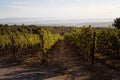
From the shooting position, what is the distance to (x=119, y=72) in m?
14.4

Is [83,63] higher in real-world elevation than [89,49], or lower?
lower

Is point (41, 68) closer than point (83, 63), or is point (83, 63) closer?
point (41, 68)

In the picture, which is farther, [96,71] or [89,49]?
[89,49]

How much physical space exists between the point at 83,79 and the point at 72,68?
130 inches

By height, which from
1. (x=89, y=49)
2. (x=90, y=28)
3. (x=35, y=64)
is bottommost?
(x=35, y=64)

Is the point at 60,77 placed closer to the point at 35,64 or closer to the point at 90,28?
the point at 35,64

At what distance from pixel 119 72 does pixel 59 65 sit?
5.35 m

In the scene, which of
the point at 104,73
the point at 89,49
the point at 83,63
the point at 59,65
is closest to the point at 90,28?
the point at 89,49

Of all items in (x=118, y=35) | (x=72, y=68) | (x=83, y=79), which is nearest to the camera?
(x=83, y=79)

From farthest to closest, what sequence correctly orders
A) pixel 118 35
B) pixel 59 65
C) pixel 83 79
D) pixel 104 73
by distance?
→ pixel 118 35 → pixel 59 65 → pixel 104 73 → pixel 83 79

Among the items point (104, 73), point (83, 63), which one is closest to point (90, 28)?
point (83, 63)

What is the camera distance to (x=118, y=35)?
70.9ft

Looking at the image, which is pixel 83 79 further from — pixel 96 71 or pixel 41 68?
pixel 41 68

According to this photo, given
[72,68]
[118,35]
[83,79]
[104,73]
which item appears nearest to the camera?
[83,79]
